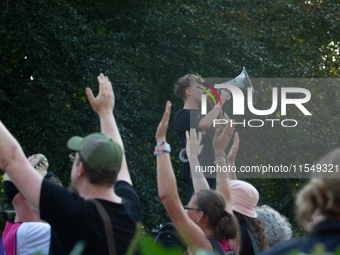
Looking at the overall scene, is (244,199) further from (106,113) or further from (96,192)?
(96,192)

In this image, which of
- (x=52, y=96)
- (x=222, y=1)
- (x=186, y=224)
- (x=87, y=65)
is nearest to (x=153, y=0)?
(x=222, y=1)

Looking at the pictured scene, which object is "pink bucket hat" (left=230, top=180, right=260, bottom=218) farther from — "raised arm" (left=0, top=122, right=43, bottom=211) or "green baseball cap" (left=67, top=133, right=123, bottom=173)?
"raised arm" (left=0, top=122, right=43, bottom=211)

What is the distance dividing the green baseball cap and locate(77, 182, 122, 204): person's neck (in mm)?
82

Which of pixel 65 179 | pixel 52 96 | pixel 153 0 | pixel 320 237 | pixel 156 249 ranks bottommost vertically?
pixel 65 179

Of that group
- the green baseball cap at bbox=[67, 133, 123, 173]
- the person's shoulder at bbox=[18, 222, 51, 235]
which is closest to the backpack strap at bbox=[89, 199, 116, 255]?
the green baseball cap at bbox=[67, 133, 123, 173]

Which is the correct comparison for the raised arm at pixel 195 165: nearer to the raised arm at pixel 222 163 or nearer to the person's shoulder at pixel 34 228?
the raised arm at pixel 222 163

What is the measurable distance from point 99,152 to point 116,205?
234 mm

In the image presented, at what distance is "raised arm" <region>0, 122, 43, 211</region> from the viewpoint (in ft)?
5.11

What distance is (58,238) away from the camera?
1680 millimetres

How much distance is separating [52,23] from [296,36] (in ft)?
17.9

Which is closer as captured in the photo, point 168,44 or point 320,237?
point 320,237

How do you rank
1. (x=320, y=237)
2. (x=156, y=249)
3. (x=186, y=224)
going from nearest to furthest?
(x=156, y=249) < (x=320, y=237) < (x=186, y=224)

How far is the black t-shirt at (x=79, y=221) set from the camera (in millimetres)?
1569

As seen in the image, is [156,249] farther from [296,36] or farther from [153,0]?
[296,36]
